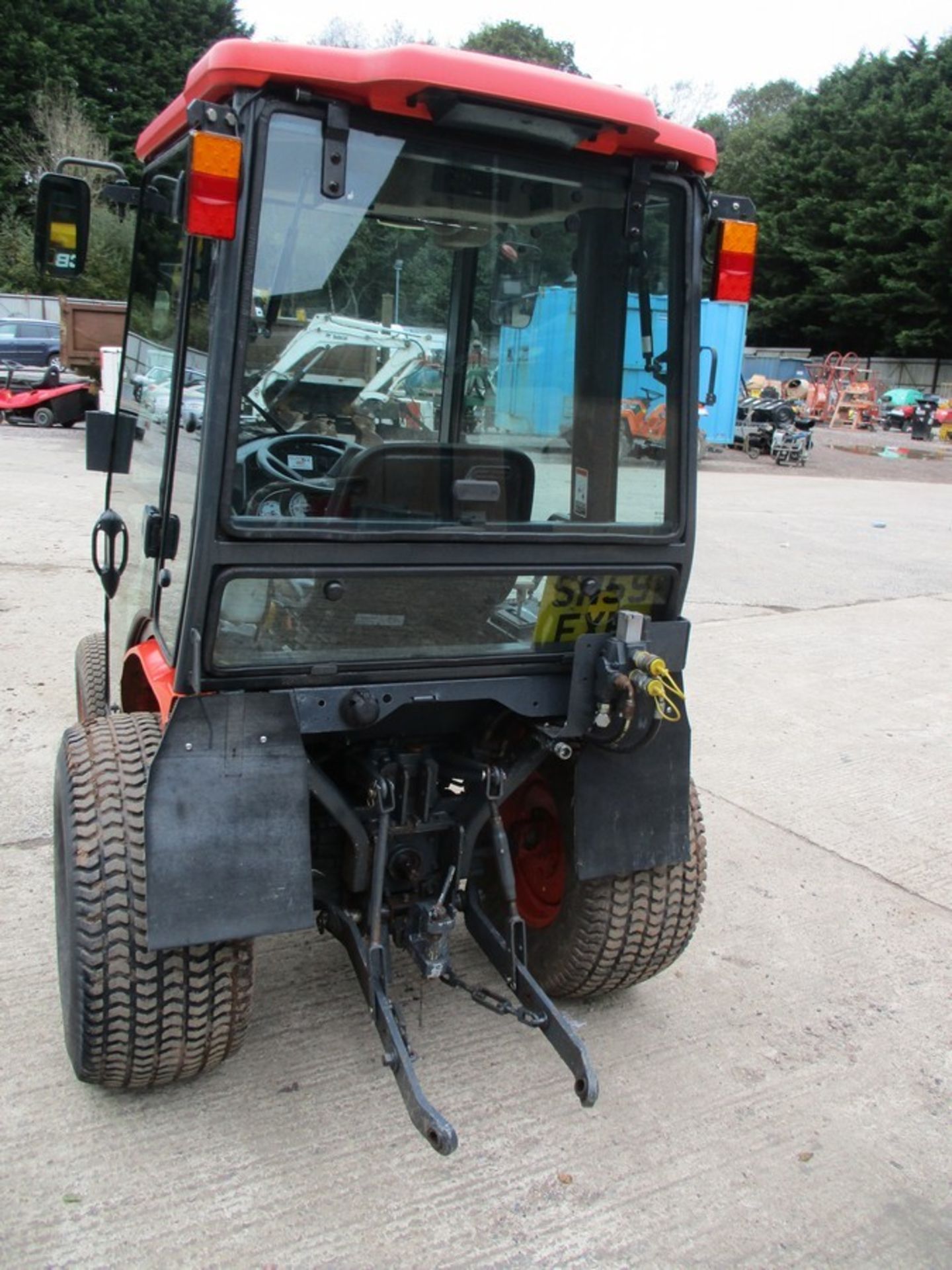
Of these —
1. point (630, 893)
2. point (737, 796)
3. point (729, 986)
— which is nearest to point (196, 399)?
point (630, 893)

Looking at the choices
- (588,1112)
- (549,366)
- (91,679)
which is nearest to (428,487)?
(549,366)

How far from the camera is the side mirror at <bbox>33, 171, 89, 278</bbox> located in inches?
105

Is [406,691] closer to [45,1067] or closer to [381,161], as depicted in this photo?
[381,161]

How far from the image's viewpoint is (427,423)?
2.45 m

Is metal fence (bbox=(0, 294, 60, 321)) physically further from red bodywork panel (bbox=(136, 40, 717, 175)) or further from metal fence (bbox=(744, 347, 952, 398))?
red bodywork panel (bbox=(136, 40, 717, 175))

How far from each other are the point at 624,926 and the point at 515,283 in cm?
160

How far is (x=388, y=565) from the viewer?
2.22 metres

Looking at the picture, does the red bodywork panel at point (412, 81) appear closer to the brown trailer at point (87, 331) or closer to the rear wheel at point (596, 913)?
the rear wheel at point (596, 913)

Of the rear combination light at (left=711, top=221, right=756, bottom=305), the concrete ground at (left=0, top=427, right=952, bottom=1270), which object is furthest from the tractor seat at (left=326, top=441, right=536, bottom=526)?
the concrete ground at (left=0, top=427, right=952, bottom=1270)

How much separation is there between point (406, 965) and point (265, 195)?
2.10 metres

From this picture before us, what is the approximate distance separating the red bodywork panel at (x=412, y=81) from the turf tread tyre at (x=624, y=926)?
1640mm

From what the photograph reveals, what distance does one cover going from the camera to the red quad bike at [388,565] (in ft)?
6.63

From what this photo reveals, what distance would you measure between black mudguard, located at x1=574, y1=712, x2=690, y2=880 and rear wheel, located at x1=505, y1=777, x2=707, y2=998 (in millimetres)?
76

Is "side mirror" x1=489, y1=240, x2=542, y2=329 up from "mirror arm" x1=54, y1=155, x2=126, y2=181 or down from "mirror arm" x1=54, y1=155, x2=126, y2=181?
down
